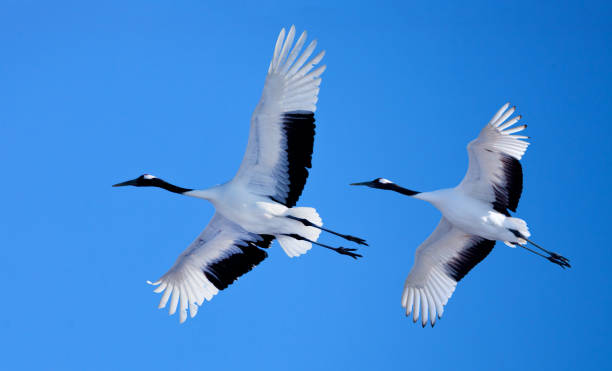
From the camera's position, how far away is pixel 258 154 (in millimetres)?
13094

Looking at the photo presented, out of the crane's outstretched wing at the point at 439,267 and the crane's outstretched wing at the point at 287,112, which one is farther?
the crane's outstretched wing at the point at 439,267

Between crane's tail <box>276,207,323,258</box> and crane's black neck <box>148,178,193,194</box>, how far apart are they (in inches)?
62.4

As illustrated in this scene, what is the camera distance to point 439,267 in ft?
48.7

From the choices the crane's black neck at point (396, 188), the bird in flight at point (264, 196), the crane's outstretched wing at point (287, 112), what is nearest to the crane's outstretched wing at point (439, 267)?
the crane's black neck at point (396, 188)

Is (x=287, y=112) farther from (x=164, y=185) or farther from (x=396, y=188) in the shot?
(x=396, y=188)

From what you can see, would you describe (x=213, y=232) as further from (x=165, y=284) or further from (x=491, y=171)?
(x=491, y=171)

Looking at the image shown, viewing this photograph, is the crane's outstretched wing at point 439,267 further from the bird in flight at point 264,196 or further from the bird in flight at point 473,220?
the bird in flight at point 264,196

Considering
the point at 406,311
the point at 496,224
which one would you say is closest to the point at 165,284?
the point at 406,311

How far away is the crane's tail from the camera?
528 inches

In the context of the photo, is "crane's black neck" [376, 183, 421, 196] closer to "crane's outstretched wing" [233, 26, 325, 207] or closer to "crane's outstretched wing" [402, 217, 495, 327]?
"crane's outstretched wing" [402, 217, 495, 327]

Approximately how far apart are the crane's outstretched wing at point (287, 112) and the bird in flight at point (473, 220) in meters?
2.48

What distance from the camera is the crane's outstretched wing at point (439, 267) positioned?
14703 mm

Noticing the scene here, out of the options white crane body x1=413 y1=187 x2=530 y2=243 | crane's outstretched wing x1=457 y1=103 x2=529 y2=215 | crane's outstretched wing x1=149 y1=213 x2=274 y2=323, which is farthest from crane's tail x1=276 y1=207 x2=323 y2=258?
crane's outstretched wing x1=457 y1=103 x2=529 y2=215

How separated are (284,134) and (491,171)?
10.6ft
